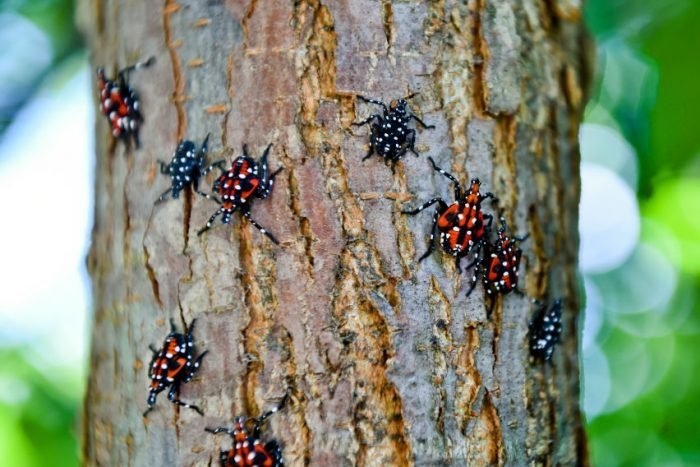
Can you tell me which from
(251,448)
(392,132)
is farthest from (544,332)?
(251,448)

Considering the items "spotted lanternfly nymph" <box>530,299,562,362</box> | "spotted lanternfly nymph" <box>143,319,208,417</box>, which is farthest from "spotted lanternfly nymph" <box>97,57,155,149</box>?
"spotted lanternfly nymph" <box>530,299,562,362</box>

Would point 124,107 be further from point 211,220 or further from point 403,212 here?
point 403,212

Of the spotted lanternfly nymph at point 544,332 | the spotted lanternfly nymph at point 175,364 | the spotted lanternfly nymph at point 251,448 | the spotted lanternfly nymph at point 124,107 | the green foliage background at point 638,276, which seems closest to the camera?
the spotted lanternfly nymph at point 251,448

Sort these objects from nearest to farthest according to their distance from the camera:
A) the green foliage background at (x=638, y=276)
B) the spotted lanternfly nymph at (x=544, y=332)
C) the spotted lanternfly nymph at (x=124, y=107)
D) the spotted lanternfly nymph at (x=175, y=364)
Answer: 1. the spotted lanternfly nymph at (x=175, y=364)
2. the spotted lanternfly nymph at (x=544, y=332)
3. the spotted lanternfly nymph at (x=124, y=107)
4. the green foliage background at (x=638, y=276)

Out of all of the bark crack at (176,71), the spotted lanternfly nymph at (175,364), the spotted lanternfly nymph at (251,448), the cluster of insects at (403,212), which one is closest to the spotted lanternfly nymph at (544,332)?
the cluster of insects at (403,212)

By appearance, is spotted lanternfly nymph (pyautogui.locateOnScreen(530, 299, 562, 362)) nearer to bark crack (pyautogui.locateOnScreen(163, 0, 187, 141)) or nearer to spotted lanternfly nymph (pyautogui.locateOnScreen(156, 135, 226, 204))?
spotted lanternfly nymph (pyautogui.locateOnScreen(156, 135, 226, 204))

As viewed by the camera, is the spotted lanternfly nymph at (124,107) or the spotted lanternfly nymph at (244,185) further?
the spotted lanternfly nymph at (124,107)

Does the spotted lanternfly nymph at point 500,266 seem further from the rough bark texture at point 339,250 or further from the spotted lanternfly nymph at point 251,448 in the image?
the spotted lanternfly nymph at point 251,448
